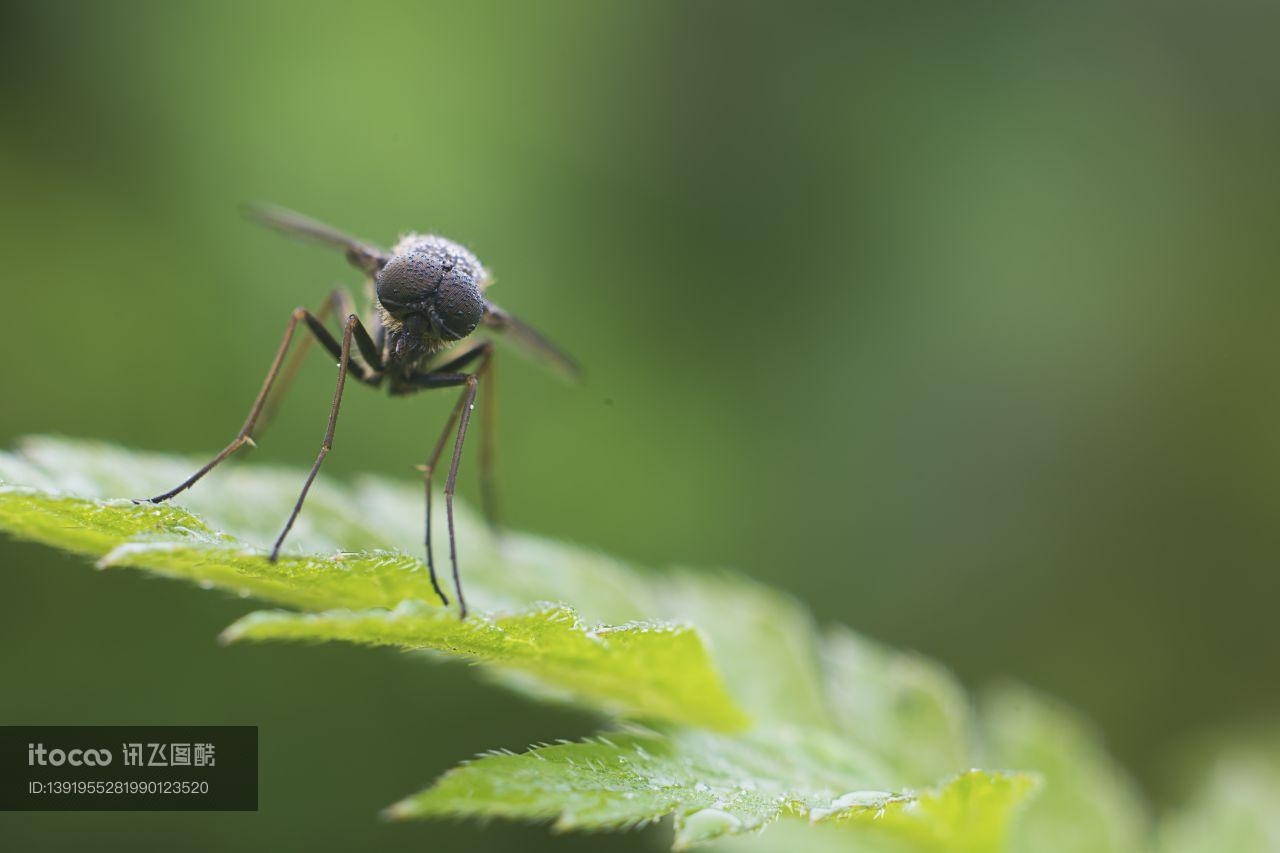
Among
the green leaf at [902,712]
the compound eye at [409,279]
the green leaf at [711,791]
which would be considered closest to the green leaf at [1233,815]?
the green leaf at [902,712]

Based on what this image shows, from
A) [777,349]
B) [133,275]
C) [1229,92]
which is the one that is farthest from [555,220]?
[1229,92]

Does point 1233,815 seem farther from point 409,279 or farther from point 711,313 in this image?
point 711,313

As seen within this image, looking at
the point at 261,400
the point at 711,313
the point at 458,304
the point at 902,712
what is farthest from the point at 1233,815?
the point at 711,313

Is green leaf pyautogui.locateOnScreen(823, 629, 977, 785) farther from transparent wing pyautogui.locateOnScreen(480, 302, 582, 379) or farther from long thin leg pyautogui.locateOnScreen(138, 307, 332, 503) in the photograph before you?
long thin leg pyautogui.locateOnScreen(138, 307, 332, 503)

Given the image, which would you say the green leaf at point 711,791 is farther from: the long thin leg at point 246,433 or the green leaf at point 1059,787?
the long thin leg at point 246,433

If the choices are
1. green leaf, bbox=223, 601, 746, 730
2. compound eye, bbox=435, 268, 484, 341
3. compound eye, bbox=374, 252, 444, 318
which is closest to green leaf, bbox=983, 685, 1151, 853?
green leaf, bbox=223, 601, 746, 730

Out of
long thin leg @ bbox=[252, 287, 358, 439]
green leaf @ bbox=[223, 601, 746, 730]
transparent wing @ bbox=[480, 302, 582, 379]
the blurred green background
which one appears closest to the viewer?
green leaf @ bbox=[223, 601, 746, 730]
